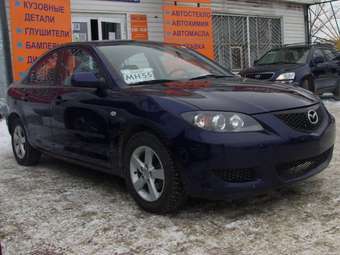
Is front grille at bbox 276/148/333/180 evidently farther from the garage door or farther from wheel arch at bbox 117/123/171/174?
the garage door

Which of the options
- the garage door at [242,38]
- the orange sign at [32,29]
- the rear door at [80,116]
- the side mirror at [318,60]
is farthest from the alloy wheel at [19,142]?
the garage door at [242,38]

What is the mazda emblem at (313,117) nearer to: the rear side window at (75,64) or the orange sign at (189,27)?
the rear side window at (75,64)

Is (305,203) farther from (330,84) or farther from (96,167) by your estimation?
(330,84)

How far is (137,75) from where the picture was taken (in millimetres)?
4504

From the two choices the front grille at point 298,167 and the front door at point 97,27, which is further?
the front door at point 97,27

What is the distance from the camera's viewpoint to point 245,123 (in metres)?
3.62

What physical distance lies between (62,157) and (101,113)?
3.31 feet

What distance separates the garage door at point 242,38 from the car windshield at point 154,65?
10.2 metres

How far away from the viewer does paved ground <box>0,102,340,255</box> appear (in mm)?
3326

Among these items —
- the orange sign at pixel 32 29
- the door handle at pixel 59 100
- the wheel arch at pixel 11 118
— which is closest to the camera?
the door handle at pixel 59 100

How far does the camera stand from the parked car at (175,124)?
11.8ft

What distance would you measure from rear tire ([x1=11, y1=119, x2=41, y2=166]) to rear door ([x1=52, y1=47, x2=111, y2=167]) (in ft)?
3.05

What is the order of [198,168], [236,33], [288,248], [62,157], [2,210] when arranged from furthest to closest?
[236,33] < [62,157] < [2,210] < [198,168] < [288,248]

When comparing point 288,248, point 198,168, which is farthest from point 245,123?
point 288,248
